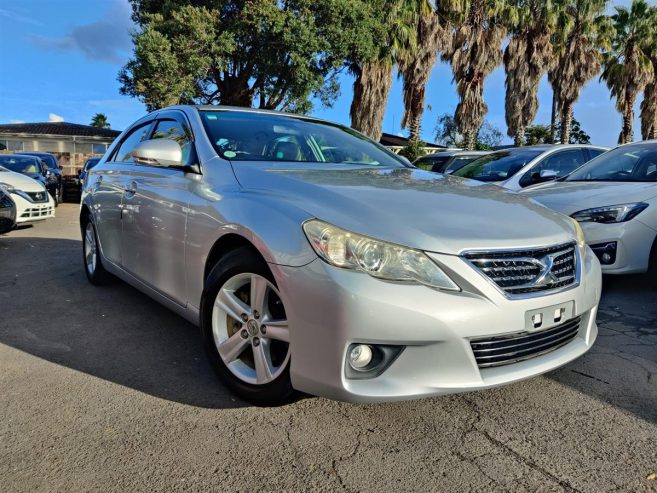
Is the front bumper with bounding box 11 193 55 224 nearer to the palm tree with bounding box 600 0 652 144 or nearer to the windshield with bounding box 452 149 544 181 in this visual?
the windshield with bounding box 452 149 544 181

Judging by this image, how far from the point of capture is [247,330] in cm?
251

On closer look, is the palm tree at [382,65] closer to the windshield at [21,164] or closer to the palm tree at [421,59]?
the palm tree at [421,59]

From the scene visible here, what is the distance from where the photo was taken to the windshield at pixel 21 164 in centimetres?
1306

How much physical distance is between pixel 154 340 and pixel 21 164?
481 inches

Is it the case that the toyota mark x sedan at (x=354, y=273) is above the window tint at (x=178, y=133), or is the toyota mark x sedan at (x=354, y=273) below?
below

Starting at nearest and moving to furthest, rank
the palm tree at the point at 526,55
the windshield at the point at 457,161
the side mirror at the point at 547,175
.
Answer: the side mirror at the point at 547,175 → the windshield at the point at 457,161 → the palm tree at the point at 526,55

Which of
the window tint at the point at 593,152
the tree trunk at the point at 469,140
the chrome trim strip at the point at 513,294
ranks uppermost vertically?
the tree trunk at the point at 469,140

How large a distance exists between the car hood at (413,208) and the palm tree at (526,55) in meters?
22.2

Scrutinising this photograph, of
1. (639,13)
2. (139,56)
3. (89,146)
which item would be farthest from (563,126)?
(89,146)

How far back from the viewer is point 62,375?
115 inches

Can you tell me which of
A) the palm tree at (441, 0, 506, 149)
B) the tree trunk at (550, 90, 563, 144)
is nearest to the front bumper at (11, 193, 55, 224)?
the palm tree at (441, 0, 506, 149)

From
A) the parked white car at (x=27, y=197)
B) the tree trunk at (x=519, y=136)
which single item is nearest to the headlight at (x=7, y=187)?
the parked white car at (x=27, y=197)

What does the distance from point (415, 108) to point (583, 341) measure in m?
20.1

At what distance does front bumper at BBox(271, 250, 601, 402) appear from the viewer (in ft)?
6.55
